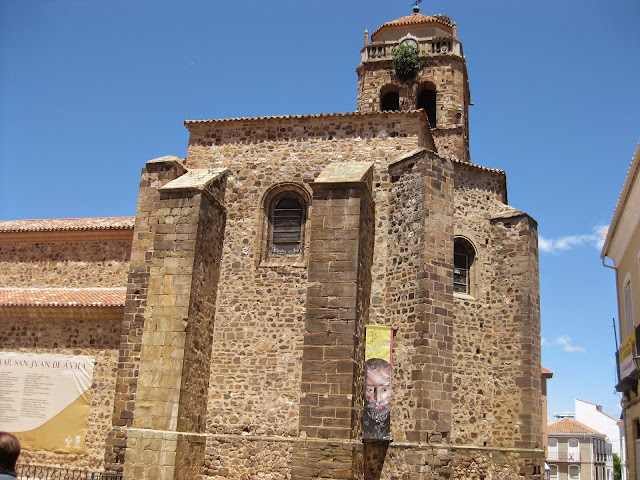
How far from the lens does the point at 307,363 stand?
1093 centimetres

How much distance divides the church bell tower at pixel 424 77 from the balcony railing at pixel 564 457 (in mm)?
29482

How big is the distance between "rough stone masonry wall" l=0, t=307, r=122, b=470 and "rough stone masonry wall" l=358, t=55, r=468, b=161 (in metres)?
10.3

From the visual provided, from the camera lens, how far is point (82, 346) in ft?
47.2

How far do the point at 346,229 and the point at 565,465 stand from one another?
37070mm

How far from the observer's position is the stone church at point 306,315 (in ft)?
36.7

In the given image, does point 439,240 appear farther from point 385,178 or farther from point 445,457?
point 445,457

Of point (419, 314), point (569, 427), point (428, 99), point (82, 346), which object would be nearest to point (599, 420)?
point (569, 427)

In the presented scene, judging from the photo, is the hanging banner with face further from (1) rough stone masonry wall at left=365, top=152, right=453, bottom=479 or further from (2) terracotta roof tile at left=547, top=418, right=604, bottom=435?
(2) terracotta roof tile at left=547, top=418, right=604, bottom=435

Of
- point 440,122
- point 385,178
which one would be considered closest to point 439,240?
point 385,178

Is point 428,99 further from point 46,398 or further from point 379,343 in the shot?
point 46,398

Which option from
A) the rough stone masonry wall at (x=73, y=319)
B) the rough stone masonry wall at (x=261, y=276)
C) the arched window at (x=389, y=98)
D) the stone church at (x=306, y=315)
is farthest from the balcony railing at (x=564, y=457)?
the rough stone masonry wall at (x=73, y=319)

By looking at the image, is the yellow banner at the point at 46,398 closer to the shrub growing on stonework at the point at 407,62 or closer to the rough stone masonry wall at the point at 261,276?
the rough stone masonry wall at the point at 261,276

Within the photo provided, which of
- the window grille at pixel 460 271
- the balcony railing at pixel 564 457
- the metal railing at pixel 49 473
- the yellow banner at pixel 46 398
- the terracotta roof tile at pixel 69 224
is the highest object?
the terracotta roof tile at pixel 69 224

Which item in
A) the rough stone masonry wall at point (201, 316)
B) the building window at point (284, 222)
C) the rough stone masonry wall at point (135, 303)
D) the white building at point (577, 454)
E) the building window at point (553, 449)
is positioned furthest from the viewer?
the building window at point (553, 449)
